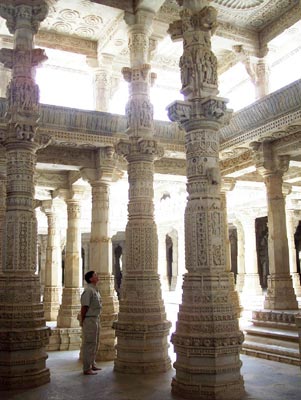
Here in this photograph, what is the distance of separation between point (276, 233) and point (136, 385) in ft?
20.9

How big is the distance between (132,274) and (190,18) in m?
4.59

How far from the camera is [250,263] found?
21.1 m

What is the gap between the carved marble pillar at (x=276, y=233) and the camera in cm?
1184

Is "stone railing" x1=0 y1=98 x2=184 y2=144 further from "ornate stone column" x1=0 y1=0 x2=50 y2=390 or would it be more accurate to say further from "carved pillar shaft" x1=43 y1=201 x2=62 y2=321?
"carved pillar shaft" x1=43 y1=201 x2=62 y2=321

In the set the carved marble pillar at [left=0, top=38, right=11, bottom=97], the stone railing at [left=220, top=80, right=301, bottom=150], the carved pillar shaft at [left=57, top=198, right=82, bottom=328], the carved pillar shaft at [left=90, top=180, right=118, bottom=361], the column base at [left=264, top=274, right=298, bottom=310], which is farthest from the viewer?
the carved pillar shaft at [left=57, top=198, right=82, bottom=328]

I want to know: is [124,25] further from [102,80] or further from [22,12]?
[22,12]

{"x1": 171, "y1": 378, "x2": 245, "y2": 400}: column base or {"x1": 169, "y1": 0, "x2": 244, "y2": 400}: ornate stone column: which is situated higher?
{"x1": 169, "y1": 0, "x2": 244, "y2": 400}: ornate stone column

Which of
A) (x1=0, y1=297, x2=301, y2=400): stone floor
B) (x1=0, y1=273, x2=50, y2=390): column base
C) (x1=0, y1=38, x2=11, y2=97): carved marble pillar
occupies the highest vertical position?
(x1=0, y1=38, x2=11, y2=97): carved marble pillar

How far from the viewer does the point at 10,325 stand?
751cm

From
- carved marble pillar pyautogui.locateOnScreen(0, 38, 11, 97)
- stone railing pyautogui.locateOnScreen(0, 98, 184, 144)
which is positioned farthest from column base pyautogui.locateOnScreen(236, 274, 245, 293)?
carved marble pillar pyautogui.locateOnScreen(0, 38, 11, 97)

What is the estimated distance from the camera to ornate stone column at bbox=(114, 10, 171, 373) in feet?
27.5

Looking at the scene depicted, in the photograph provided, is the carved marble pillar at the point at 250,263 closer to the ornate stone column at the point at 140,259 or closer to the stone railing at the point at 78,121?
the stone railing at the point at 78,121

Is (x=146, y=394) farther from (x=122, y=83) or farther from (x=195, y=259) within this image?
(x=122, y=83)

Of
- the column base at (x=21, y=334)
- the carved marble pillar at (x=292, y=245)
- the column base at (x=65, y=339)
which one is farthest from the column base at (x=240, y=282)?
the column base at (x=21, y=334)
